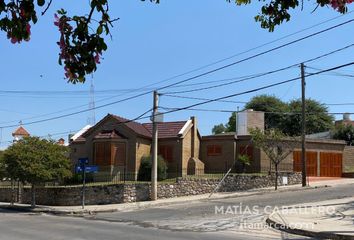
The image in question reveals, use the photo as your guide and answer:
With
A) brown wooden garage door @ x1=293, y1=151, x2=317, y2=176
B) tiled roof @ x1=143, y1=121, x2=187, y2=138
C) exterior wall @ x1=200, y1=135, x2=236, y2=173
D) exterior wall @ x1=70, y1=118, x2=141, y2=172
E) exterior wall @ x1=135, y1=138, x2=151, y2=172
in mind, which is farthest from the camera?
brown wooden garage door @ x1=293, y1=151, x2=317, y2=176

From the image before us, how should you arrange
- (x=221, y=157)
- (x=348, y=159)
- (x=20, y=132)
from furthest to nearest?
(x=20, y=132), (x=348, y=159), (x=221, y=157)

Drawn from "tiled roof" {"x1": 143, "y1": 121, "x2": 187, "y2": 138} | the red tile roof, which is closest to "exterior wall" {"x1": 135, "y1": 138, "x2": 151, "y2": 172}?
the red tile roof

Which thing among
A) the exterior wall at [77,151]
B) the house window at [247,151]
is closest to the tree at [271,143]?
the house window at [247,151]

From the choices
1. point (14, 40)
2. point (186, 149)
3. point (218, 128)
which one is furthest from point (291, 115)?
point (14, 40)

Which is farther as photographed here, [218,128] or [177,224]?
[218,128]

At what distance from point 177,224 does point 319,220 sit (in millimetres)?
5331

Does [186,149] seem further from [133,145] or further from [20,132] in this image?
[20,132]

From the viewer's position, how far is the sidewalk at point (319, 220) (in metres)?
16.2

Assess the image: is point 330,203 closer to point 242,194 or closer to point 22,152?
point 242,194

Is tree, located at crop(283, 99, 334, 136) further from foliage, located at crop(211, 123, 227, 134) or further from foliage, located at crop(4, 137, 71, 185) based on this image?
Answer: foliage, located at crop(4, 137, 71, 185)

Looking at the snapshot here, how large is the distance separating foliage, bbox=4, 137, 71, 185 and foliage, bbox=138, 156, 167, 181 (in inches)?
249

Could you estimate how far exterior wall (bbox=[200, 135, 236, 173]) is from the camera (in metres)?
41.3

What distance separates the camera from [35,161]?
32875 millimetres

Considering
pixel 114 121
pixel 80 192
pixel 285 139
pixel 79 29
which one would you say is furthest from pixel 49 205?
pixel 79 29
